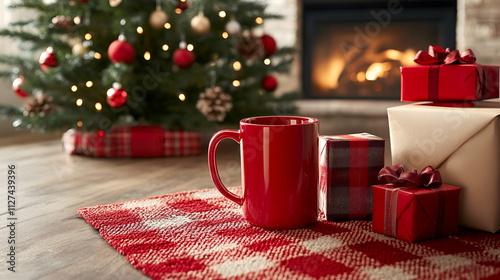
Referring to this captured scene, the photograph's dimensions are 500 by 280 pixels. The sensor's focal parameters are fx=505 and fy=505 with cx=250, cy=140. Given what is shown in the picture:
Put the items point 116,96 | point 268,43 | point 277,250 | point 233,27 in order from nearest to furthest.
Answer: point 277,250 < point 116,96 < point 233,27 < point 268,43

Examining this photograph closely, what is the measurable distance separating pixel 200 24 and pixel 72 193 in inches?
30.6

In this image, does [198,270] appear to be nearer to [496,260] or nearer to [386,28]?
[496,260]

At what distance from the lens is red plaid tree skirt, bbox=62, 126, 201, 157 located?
5.49 ft

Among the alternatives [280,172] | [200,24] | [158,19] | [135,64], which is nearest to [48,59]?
[135,64]

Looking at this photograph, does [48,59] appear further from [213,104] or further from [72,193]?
[72,193]

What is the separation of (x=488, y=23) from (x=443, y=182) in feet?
5.81

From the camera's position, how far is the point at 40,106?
1.72 metres

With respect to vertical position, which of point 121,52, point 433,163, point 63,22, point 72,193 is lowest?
point 72,193

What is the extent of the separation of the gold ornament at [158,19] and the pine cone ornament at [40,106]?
1.46 ft

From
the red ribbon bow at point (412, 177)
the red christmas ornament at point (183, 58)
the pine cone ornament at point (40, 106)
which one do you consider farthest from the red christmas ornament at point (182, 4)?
the red ribbon bow at point (412, 177)

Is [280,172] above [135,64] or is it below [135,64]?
below

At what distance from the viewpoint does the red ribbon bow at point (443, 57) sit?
862 mm

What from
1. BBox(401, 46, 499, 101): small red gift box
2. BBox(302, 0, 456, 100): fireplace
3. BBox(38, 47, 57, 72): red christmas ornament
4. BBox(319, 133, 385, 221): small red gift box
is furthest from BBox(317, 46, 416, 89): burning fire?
BBox(319, 133, 385, 221): small red gift box

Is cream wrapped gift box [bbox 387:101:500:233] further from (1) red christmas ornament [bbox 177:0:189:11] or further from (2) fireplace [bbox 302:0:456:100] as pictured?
(2) fireplace [bbox 302:0:456:100]
